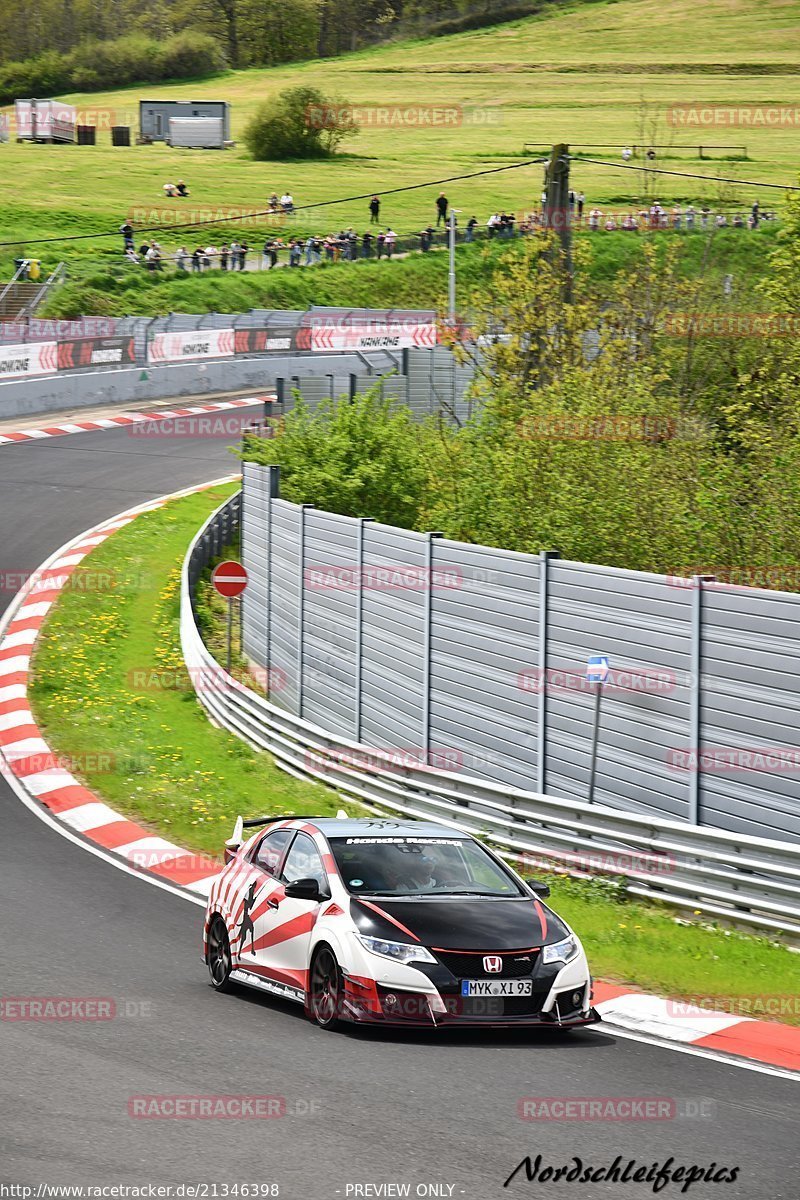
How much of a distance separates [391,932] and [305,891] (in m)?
0.82

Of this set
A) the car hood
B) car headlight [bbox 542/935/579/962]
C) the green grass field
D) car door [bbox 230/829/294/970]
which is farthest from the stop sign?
the green grass field

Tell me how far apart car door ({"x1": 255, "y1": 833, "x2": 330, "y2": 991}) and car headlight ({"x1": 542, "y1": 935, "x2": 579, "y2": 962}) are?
4.78 ft

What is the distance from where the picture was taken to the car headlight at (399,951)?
9445 mm

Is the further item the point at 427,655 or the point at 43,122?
the point at 43,122

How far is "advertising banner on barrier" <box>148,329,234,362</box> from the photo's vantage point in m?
51.9

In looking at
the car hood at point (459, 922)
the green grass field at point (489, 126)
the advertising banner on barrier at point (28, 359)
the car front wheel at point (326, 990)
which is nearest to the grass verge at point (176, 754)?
the car hood at point (459, 922)

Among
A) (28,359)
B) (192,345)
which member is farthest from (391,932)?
(192,345)

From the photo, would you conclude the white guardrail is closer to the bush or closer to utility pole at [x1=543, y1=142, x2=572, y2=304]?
utility pole at [x1=543, y1=142, x2=572, y2=304]

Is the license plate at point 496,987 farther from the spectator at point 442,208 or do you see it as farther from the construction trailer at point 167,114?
the construction trailer at point 167,114

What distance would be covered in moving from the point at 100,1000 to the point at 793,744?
5.82m

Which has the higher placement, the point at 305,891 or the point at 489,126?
the point at 489,126

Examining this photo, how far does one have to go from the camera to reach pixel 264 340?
5566 centimetres

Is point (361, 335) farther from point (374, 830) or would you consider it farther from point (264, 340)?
point (374, 830)

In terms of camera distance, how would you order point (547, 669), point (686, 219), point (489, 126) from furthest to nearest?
point (489, 126) → point (686, 219) → point (547, 669)
